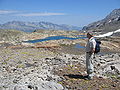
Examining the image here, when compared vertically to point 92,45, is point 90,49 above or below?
below

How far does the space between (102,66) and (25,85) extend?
858 centimetres

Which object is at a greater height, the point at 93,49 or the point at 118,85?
the point at 93,49

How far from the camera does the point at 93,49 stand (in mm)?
10320

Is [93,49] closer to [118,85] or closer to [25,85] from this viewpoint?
[118,85]

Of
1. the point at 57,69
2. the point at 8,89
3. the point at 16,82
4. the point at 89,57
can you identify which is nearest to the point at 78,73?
the point at 57,69

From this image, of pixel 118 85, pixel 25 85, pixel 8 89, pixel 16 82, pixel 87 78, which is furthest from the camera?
pixel 87 78

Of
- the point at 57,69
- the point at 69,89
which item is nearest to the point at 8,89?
the point at 69,89

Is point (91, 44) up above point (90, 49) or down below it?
above

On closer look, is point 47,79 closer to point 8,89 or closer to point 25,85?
point 25,85

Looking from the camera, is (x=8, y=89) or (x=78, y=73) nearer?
(x=8, y=89)

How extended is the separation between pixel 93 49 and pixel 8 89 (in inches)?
203

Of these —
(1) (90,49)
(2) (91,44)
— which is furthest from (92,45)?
(1) (90,49)

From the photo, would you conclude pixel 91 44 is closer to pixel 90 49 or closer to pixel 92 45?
pixel 92 45

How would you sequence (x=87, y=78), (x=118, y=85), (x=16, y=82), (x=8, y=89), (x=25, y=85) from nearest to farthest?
1. (x=8, y=89)
2. (x=25, y=85)
3. (x=16, y=82)
4. (x=118, y=85)
5. (x=87, y=78)
